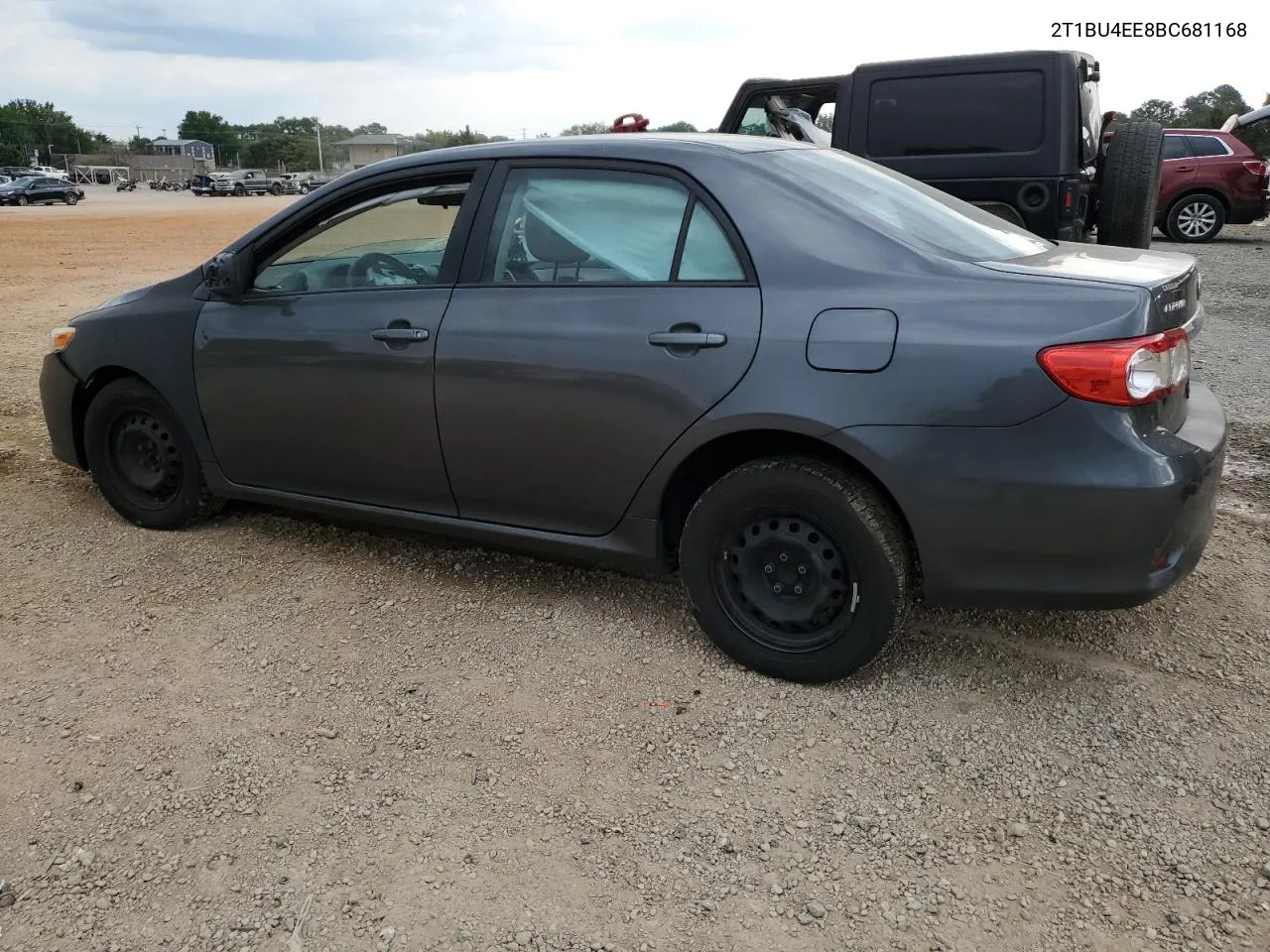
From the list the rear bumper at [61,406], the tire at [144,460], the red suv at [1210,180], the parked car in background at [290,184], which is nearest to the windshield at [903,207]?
the tire at [144,460]

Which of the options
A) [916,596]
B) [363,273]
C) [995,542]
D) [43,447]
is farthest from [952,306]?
[43,447]

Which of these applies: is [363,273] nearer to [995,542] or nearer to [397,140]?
[995,542]

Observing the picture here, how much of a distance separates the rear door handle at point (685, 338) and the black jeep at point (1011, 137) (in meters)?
4.56

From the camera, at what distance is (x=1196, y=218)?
618 inches

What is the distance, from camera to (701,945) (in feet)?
7.23

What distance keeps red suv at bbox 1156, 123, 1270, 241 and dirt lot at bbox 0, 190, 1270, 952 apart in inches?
515

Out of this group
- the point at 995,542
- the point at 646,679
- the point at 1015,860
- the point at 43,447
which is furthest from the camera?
the point at 43,447

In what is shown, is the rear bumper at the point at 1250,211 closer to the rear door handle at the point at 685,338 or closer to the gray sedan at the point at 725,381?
the gray sedan at the point at 725,381

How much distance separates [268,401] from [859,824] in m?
2.63

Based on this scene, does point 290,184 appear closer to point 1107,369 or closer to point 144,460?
point 144,460

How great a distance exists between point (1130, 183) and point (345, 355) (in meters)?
5.66

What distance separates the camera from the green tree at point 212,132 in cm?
11412

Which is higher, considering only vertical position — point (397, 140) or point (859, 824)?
point (397, 140)

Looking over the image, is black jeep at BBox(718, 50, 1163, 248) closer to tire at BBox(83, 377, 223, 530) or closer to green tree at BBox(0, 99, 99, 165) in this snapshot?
tire at BBox(83, 377, 223, 530)
